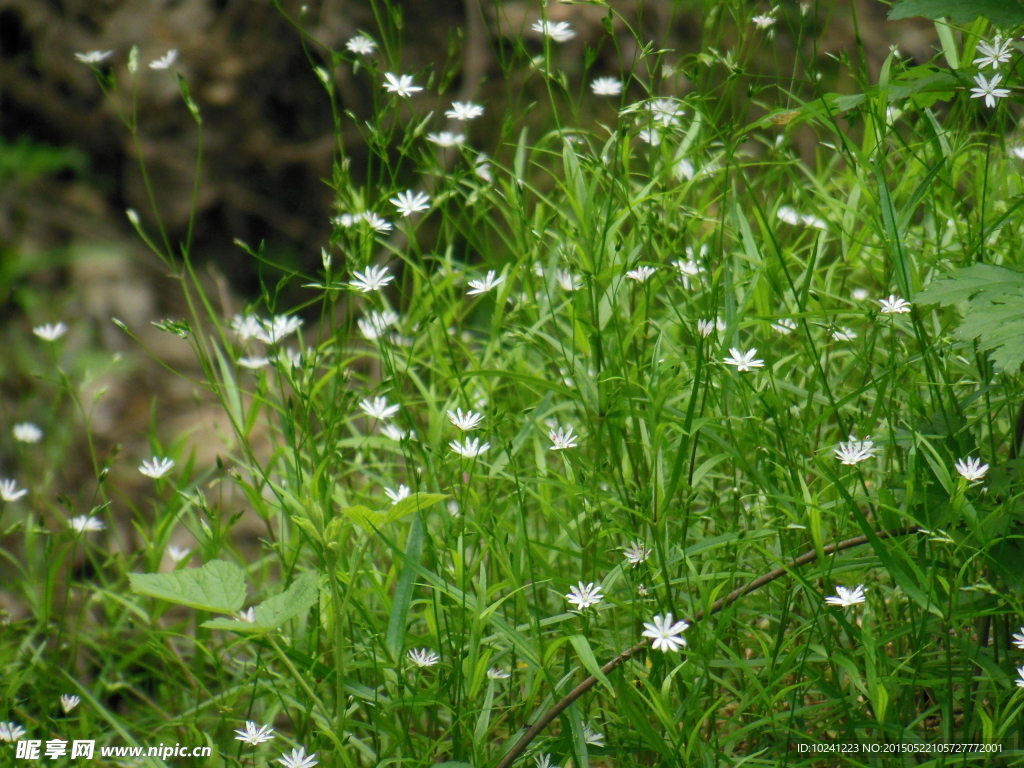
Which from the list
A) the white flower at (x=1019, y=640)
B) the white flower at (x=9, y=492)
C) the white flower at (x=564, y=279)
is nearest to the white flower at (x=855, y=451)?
the white flower at (x=1019, y=640)

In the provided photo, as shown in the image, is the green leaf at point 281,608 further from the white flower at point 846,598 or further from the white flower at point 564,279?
the white flower at point 564,279

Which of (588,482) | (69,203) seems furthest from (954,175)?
(69,203)

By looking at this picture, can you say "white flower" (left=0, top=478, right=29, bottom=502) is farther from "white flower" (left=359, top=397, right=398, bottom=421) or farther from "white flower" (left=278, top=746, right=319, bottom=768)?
"white flower" (left=278, top=746, right=319, bottom=768)

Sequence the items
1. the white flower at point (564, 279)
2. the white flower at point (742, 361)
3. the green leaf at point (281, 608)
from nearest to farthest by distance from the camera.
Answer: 1. the green leaf at point (281, 608)
2. the white flower at point (742, 361)
3. the white flower at point (564, 279)

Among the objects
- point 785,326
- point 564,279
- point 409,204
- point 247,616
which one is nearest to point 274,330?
point 409,204

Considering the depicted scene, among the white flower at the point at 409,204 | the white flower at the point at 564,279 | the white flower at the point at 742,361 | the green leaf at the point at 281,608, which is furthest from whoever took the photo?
the white flower at the point at 564,279

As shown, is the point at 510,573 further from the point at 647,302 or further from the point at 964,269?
the point at 964,269
